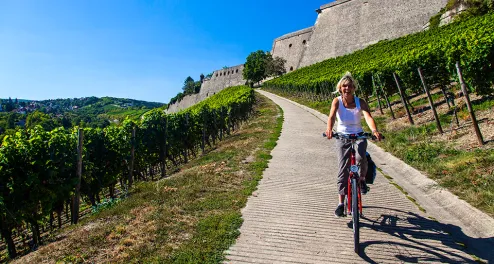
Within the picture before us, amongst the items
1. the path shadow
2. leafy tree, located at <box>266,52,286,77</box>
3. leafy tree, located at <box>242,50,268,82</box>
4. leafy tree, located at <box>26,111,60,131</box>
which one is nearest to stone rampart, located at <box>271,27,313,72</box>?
leafy tree, located at <box>266,52,286,77</box>

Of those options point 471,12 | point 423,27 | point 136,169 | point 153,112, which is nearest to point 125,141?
point 136,169

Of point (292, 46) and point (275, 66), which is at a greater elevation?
point (292, 46)

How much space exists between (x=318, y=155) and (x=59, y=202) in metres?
7.20

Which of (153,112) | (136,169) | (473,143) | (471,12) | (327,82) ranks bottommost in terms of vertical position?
(136,169)

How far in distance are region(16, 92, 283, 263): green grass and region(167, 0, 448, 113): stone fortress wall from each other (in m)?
49.9

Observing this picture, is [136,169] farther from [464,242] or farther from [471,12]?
[471,12]

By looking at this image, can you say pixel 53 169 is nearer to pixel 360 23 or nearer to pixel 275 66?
pixel 360 23

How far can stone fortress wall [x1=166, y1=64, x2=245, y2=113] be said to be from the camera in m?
89.1

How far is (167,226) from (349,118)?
3155mm

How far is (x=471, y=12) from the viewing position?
31641 mm

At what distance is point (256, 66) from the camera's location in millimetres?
75500

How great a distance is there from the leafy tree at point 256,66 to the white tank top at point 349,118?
7083cm

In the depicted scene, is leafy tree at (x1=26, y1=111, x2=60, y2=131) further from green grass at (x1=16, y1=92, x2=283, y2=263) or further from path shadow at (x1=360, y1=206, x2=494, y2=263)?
path shadow at (x1=360, y1=206, x2=494, y2=263)

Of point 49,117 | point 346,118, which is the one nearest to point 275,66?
point 49,117
